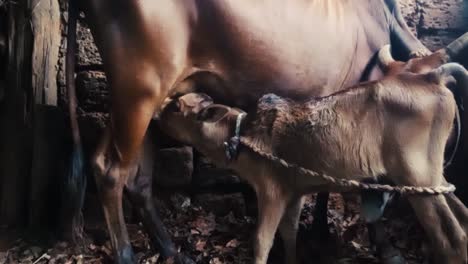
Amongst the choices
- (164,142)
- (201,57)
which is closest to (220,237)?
(164,142)

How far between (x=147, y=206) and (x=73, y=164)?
422 mm

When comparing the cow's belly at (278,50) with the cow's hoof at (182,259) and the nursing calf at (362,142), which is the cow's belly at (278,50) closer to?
the nursing calf at (362,142)

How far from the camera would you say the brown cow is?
94.2 inches

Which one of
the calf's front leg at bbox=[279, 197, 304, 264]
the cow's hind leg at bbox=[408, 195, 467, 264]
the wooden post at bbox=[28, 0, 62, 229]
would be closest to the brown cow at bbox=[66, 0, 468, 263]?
the wooden post at bbox=[28, 0, 62, 229]

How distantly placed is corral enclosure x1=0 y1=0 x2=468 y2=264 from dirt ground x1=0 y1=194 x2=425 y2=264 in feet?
0.04

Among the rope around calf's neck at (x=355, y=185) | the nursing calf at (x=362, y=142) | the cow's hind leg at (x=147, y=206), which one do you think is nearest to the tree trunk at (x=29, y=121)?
the cow's hind leg at (x=147, y=206)

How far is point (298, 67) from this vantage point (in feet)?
8.63

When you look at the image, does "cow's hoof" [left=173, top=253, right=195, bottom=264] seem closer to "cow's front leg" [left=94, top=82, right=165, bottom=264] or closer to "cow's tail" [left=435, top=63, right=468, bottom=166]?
"cow's front leg" [left=94, top=82, right=165, bottom=264]

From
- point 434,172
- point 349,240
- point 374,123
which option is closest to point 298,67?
point 374,123

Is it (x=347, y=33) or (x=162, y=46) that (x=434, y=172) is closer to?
(x=347, y=33)

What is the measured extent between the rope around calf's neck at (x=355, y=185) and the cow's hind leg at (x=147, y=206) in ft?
2.56

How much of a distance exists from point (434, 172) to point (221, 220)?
1.49 meters

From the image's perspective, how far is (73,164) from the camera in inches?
110

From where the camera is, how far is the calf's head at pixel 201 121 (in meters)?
2.43
